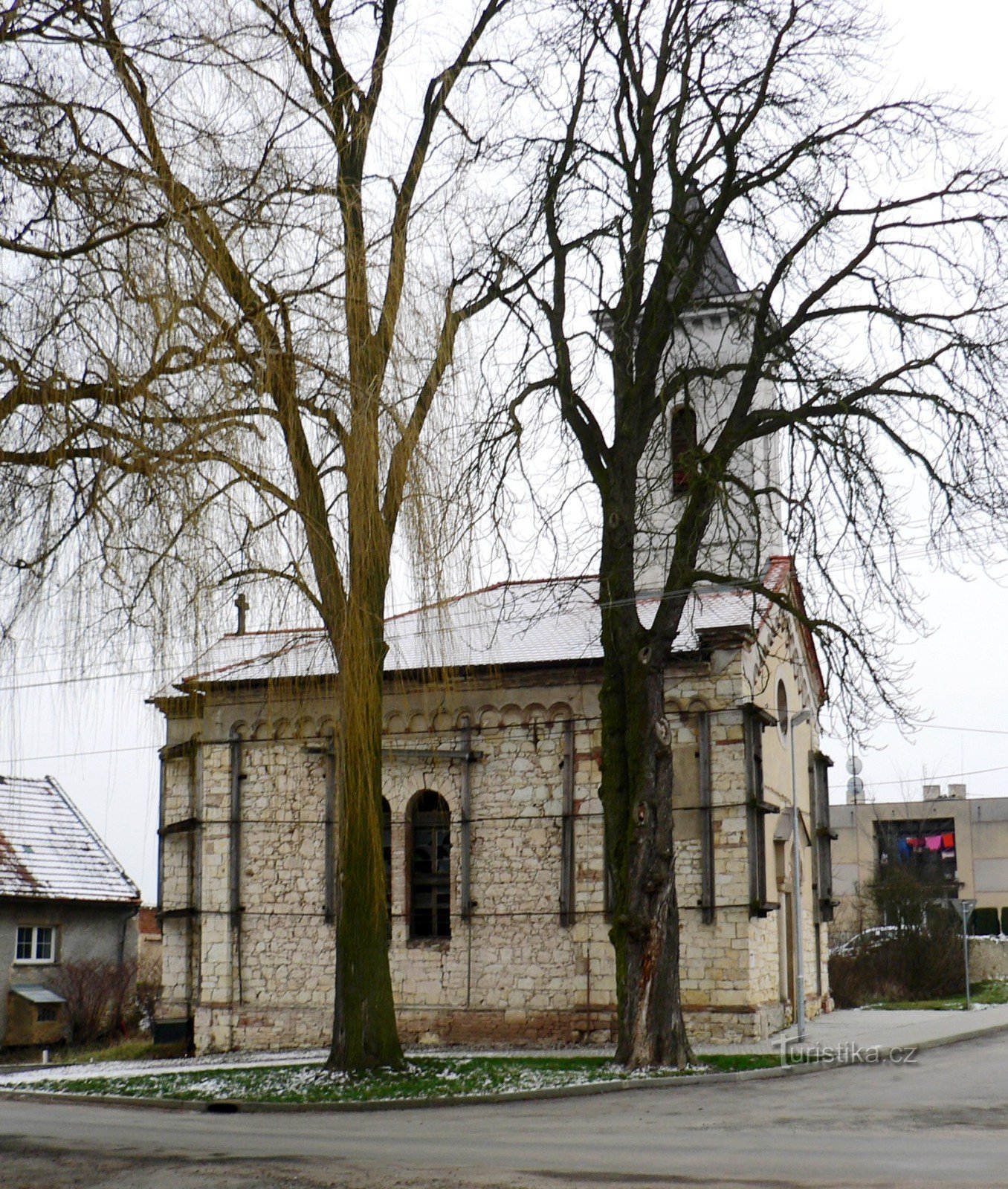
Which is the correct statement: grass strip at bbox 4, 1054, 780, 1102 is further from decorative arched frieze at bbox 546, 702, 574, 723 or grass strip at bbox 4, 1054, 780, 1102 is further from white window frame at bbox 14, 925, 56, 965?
white window frame at bbox 14, 925, 56, 965

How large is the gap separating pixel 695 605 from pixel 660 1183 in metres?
15.2

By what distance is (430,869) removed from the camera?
75.9 feet

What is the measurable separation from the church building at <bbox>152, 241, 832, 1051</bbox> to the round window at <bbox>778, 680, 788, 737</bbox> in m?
0.43

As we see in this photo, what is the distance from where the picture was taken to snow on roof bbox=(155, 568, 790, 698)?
1245cm

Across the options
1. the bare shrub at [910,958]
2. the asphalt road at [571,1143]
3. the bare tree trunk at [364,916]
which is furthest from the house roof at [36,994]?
the bare shrub at [910,958]

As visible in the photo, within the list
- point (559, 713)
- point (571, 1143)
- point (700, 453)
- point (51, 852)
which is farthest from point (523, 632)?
point (51, 852)

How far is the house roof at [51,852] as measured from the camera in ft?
108

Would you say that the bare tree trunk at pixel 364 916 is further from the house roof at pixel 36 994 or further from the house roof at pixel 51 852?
the house roof at pixel 51 852

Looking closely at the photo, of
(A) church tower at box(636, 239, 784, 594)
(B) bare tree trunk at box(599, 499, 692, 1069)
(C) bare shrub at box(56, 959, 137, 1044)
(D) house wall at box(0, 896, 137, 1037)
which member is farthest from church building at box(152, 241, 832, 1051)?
(D) house wall at box(0, 896, 137, 1037)

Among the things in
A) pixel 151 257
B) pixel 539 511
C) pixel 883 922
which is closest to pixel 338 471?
pixel 151 257

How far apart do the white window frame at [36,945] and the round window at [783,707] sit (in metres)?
18.9

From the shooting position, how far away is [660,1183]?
27.5ft

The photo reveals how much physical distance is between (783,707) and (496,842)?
656cm

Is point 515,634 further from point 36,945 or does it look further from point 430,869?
point 36,945
